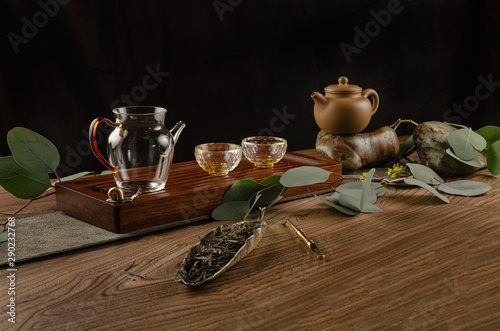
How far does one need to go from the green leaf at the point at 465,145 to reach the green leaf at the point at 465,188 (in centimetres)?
9

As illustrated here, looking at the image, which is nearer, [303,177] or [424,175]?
[303,177]

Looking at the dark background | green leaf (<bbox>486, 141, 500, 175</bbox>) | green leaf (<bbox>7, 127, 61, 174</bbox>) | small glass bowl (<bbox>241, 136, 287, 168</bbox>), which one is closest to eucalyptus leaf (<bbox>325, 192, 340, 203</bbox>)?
small glass bowl (<bbox>241, 136, 287, 168</bbox>)

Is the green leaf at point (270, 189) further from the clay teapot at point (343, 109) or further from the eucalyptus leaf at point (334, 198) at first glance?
the clay teapot at point (343, 109)

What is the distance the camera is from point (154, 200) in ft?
3.14

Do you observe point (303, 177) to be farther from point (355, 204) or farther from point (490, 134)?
point (490, 134)

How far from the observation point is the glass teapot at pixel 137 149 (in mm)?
986

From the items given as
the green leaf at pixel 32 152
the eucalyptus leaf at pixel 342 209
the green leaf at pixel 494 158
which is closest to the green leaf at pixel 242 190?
the eucalyptus leaf at pixel 342 209

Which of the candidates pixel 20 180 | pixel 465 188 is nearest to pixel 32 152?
pixel 20 180

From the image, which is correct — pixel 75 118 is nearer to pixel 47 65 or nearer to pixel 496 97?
pixel 47 65

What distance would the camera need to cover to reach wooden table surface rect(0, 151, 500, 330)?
638 millimetres

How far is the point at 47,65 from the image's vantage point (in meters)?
1.68

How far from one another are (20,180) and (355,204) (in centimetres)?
72

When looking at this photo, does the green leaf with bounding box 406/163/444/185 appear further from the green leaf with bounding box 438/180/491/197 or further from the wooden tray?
the wooden tray

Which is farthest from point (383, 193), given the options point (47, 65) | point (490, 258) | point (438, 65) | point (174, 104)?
point (438, 65)
